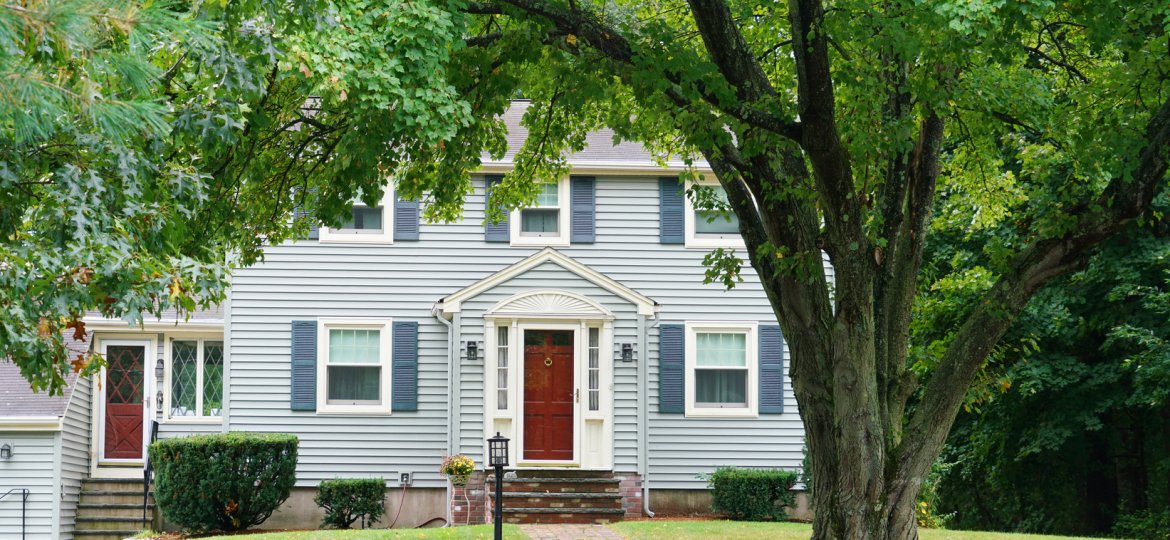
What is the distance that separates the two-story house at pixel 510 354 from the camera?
17.9m

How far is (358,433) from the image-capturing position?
18.2m

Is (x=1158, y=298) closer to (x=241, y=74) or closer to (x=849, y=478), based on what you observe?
(x=849, y=478)

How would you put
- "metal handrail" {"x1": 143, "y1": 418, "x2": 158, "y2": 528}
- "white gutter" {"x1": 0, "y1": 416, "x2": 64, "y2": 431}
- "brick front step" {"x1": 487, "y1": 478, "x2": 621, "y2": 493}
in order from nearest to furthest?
"brick front step" {"x1": 487, "y1": 478, "x2": 621, "y2": 493}
"metal handrail" {"x1": 143, "y1": 418, "x2": 158, "y2": 528}
"white gutter" {"x1": 0, "y1": 416, "x2": 64, "y2": 431}

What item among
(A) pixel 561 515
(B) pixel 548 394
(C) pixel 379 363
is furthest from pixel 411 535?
(C) pixel 379 363

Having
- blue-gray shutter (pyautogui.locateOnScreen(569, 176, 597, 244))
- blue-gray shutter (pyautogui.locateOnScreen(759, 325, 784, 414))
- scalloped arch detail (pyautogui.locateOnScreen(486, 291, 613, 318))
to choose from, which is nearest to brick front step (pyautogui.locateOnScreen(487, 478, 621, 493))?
scalloped arch detail (pyautogui.locateOnScreen(486, 291, 613, 318))

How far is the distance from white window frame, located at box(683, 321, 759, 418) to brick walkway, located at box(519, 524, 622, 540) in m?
3.45

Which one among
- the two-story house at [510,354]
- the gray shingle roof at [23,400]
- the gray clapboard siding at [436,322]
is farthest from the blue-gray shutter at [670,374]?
the gray shingle roof at [23,400]

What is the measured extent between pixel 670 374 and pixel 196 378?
7.75m

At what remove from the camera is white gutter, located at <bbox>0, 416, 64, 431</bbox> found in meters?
18.1

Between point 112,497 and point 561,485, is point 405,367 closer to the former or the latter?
point 561,485

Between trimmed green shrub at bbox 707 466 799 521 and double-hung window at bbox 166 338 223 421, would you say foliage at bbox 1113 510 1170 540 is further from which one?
double-hung window at bbox 166 338 223 421

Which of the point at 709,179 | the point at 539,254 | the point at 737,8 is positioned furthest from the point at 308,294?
the point at 737,8

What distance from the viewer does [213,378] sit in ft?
65.6

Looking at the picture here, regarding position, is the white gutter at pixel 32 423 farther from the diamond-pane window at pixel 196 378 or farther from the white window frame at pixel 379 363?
the white window frame at pixel 379 363
